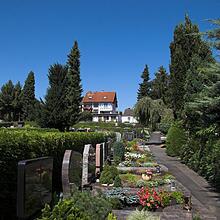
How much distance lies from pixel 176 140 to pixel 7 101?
61247 millimetres

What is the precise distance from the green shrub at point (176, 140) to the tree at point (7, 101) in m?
59.4

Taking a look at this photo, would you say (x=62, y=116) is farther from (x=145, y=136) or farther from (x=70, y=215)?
(x=70, y=215)

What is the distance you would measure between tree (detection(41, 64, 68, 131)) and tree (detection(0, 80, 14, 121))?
136ft

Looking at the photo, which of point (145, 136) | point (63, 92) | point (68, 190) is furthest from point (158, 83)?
point (68, 190)

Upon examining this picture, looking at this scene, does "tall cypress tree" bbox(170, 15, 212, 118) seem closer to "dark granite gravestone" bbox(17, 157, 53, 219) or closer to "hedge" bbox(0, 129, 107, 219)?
"hedge" bbox(0, 129, 107, 219)

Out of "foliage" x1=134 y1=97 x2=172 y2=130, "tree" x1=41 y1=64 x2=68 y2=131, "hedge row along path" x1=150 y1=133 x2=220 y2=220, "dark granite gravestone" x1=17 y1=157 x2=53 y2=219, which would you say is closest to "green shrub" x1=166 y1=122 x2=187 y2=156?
"hedge row along path" x1=150 y1=133 x2=220 y2=220

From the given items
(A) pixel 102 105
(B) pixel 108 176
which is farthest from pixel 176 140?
(A) pixel 102 105

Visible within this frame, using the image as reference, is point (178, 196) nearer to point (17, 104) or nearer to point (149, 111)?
point (149, 111)

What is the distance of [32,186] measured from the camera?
603cm

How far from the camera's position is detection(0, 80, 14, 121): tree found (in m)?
81.0

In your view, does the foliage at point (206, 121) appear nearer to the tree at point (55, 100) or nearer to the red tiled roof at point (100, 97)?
the tree at point (55, 100)

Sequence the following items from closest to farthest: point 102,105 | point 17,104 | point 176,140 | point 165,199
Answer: point 165,199 < point 176,140 < point 17,104 < point 102,105

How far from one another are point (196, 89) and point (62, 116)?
71.3ft

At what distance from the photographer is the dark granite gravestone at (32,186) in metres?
5.60
